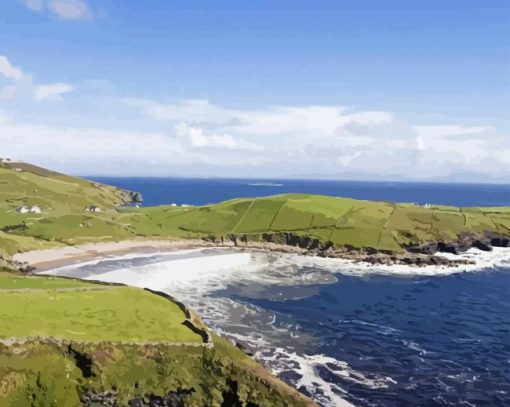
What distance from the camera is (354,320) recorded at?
248 feet

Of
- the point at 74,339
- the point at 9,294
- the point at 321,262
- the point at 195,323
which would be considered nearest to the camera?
the point at 74,339

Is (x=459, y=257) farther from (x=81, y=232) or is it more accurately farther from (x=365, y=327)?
(x=81, y=232)

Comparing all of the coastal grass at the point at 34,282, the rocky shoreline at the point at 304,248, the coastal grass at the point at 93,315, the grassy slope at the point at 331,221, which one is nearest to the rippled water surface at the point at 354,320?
the rocky shoreline at the point at 304,248

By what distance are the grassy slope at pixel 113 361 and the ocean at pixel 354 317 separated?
7708 millimetres

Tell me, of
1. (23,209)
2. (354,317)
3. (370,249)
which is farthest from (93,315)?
(23,209)

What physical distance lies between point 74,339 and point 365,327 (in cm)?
4345

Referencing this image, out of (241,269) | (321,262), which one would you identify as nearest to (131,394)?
(241,269)

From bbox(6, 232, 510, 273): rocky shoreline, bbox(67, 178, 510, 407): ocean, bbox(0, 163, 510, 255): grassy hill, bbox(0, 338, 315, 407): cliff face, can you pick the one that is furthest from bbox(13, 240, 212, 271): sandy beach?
bbox(0, 338, 315, 407): cliff face

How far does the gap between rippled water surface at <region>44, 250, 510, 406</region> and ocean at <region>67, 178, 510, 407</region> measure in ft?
0.63

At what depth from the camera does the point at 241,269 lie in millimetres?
114562

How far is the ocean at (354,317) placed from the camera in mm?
50719

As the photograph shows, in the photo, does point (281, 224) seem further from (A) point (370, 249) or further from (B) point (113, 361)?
(B) point (113, 361)

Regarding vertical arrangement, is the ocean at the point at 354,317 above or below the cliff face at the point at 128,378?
below

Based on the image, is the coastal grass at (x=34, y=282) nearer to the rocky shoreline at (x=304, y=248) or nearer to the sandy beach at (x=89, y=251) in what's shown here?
the sandy beach at (x=89, y=251)
